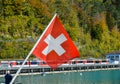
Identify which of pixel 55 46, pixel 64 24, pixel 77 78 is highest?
pixel 64 24

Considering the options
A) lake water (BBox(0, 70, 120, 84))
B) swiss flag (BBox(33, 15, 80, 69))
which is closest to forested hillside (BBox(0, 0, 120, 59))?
lake water (BBox(0, 70, 120, 84))

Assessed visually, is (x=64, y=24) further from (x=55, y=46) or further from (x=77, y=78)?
(x=55, y=46)

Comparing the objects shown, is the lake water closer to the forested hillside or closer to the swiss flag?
the forested hillside

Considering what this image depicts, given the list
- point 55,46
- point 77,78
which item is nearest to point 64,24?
point 77,78

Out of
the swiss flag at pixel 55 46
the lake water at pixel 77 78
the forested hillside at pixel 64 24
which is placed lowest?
the lake water at pixel 77 78

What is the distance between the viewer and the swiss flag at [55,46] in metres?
9.94

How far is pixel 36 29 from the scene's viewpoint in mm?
57156

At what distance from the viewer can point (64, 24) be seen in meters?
64.8

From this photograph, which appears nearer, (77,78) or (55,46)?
(55,46)

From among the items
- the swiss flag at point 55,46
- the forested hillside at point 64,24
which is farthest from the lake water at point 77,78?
the swiss flag at point 55,46

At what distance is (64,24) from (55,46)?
54784mm

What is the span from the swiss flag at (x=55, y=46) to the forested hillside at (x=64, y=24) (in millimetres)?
36308

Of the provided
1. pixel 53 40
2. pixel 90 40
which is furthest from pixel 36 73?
pixel 90 40

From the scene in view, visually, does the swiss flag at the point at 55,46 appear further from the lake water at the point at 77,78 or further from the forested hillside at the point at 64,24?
the forested hillside at the point at 64,24
